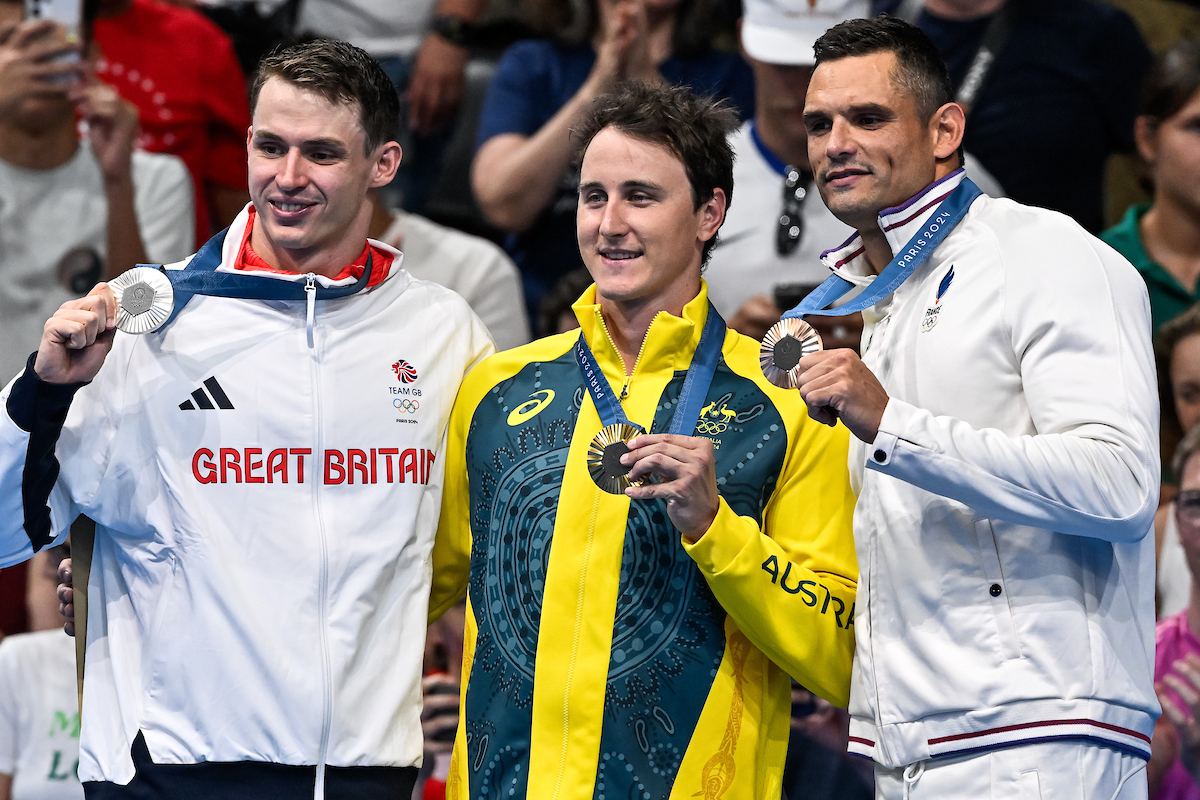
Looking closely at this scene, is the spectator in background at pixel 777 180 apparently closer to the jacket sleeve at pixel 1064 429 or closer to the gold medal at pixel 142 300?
the jacket sleeve at pixel 1064 429

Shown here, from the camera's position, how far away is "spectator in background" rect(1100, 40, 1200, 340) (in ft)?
19.4

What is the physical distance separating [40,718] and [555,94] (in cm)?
323

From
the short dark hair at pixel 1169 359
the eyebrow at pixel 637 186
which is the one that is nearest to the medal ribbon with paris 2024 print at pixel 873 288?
the eyebrow at pixel 637 186

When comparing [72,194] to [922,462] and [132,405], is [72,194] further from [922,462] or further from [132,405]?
[922,462]

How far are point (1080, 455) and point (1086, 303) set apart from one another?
0.36m

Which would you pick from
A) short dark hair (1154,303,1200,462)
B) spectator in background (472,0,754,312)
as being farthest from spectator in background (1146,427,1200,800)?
spectator in background (472,0,754,312)

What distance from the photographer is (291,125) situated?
11.4ft

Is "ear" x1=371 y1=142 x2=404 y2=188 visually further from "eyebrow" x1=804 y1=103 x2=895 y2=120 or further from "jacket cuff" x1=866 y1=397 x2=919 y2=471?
"jacket cuff" x1=866 y1=397 x2=919 y2=471

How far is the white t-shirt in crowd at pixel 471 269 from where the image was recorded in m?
6.04

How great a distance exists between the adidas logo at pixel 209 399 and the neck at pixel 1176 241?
413cm

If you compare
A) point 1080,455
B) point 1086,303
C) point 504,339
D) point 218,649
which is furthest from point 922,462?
point 504,339

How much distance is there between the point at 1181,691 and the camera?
15.2 ft

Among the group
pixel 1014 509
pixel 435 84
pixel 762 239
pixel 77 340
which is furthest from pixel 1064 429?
pixel 435 84

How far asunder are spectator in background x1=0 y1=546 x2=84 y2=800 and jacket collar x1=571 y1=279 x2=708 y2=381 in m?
2.36
